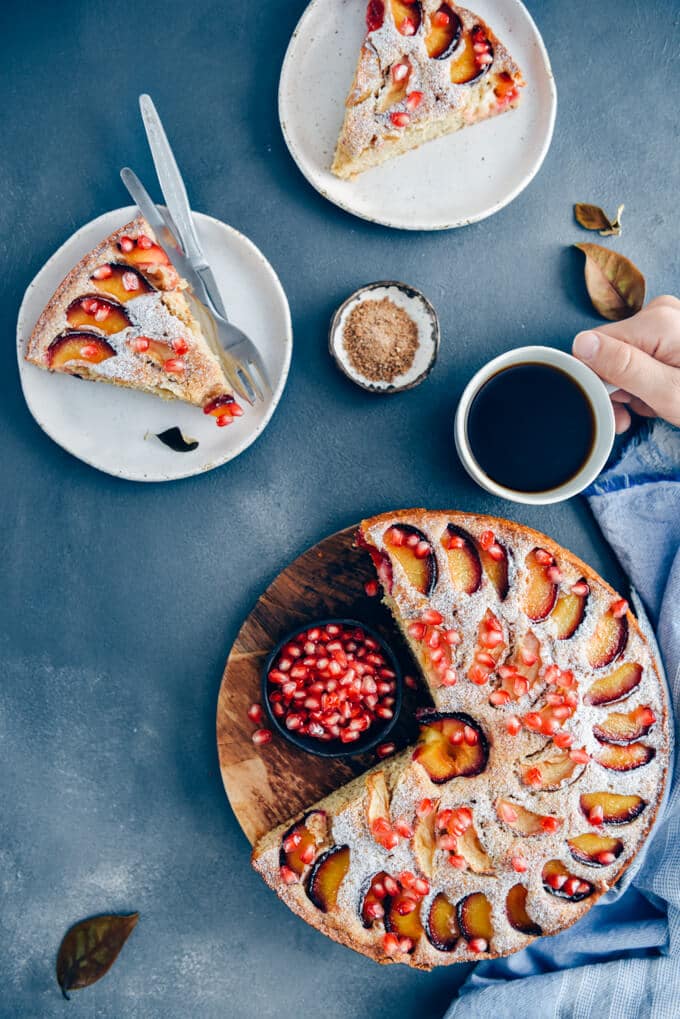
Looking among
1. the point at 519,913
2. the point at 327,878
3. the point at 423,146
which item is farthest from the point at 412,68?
the point at 519,913

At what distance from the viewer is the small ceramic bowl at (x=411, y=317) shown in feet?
9.18

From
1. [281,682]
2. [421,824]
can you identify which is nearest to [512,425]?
[281,682]

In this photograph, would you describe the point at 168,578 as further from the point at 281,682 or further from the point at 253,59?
the point at 253,59

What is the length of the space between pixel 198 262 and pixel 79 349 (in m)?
0.53

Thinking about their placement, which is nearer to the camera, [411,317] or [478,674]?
[478,674]

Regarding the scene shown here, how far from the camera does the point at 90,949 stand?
288cm

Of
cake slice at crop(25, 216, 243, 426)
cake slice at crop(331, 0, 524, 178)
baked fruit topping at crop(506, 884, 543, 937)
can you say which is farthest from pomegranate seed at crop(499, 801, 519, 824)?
cake slice at crop(331, 0, 524, 178)

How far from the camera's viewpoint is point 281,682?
265 cm

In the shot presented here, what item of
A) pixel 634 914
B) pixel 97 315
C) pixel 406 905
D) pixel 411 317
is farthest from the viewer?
pixel 634 914

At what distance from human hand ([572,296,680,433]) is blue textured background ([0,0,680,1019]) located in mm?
508

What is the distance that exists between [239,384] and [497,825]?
180 cm

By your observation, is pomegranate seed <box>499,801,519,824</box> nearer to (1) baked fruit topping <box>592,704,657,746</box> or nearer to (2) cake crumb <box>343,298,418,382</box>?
(1) baked fruit topping <box>592,704,657,746</box>

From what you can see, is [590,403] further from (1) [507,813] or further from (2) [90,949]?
(2) [90,949]

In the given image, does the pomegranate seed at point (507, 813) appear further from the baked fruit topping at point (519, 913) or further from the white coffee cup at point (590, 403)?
the white coffee cup at point (590, 403)
